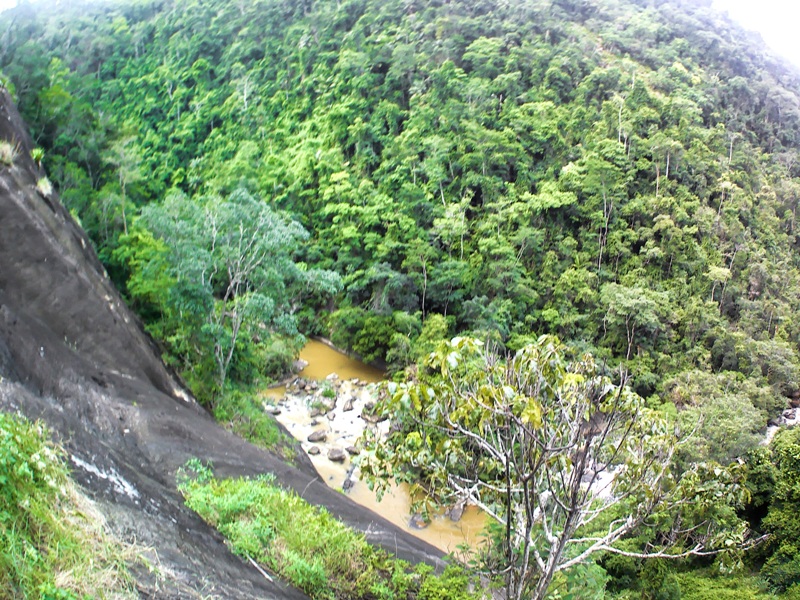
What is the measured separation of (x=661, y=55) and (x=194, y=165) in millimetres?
33579

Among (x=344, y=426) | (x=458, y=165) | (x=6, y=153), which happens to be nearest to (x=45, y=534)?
(x=6, y=153)

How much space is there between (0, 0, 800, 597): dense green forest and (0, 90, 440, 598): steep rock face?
10.5 ft

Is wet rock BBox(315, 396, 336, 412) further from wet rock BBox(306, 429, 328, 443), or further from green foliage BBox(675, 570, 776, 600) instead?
green foliage BBox(675, 570, 776, 600)

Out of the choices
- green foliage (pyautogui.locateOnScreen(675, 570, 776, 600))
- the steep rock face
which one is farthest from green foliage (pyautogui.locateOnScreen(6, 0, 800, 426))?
green foliage (pyautogui.locateOnScreen(675, 570, 776, 600))

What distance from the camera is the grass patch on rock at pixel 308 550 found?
5.21 meters

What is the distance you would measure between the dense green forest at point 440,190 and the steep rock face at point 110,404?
3193mm

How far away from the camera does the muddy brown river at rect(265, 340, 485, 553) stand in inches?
540

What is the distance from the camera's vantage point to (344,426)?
18141 millimetres

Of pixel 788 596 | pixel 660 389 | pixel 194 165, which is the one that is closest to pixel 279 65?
pixel 194 165

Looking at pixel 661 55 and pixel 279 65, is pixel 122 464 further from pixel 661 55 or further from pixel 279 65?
pixel 661 55

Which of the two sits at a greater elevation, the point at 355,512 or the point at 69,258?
the point at 69,258

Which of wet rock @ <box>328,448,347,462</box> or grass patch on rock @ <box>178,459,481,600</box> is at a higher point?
grass patch on rock @ <box>178,459,481,600</box>

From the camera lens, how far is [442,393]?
146 inches

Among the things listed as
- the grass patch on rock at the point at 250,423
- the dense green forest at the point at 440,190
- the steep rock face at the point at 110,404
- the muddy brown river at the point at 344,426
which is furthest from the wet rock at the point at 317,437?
the steep rock face at the point at 110,404
